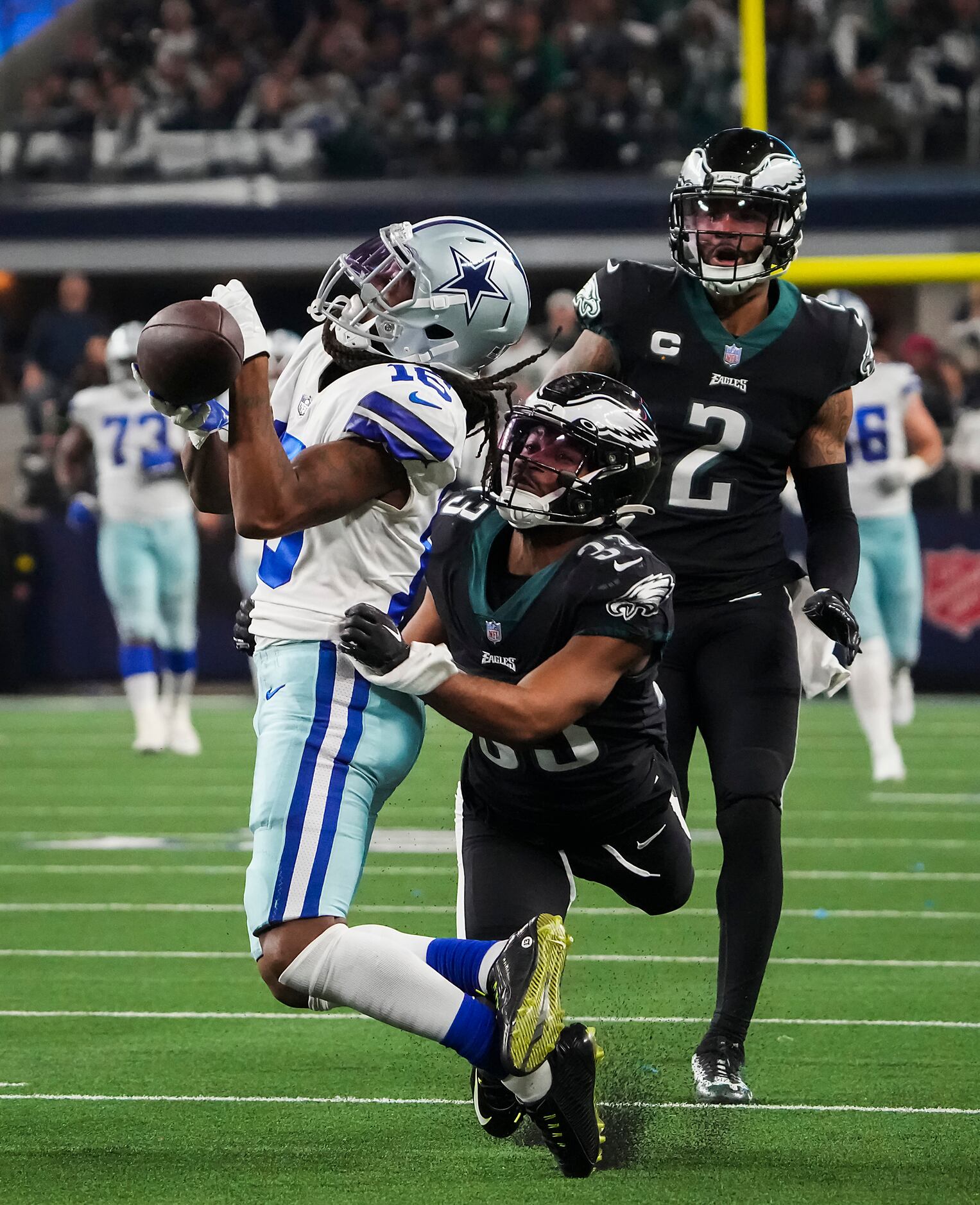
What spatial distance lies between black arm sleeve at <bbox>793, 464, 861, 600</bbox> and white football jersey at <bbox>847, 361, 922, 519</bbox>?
5106 mm

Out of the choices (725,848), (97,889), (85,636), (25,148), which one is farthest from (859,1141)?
(25,148)

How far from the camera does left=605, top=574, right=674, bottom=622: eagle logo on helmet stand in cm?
314

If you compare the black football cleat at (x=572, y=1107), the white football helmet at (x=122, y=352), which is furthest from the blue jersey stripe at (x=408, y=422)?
the white football helmet at (x=122, y=352)

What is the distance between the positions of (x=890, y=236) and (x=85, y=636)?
6.50 metres

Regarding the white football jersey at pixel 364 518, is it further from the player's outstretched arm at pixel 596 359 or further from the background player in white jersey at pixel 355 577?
the player's outstretched arm at pixel 596 359

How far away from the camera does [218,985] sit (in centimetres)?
483

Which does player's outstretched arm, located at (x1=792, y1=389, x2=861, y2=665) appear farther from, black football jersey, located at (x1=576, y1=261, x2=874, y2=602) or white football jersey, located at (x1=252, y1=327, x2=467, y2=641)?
white football jersey, located at (x1=252, y1=327, x2=467, y2=641)

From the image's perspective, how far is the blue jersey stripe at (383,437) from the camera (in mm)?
3064

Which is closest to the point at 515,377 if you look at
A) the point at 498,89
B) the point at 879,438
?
the point at 879,438

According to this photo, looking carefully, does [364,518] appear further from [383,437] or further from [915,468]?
[915,468]

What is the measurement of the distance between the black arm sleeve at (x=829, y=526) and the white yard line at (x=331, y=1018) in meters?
1.04

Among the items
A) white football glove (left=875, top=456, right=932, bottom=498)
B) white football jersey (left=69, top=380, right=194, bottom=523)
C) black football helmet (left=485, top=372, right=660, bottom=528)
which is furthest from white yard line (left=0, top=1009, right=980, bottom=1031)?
white football jersey (left=69, top=380, right=194, bottom=523)

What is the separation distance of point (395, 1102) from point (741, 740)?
93 cm

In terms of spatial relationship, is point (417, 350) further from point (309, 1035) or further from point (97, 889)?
point (97, 889)
